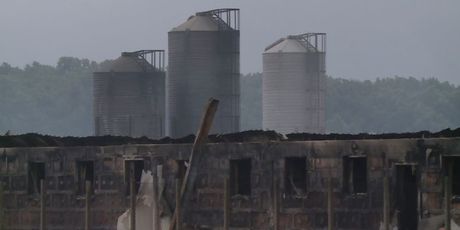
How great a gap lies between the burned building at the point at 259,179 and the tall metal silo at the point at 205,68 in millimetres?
38928

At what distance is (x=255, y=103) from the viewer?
17212cm

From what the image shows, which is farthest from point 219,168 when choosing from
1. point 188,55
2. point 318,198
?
point 188,55

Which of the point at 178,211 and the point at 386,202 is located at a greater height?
the point at 386,202

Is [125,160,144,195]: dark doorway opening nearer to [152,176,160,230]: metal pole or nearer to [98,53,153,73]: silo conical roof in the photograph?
[152,176,160,230]: metal pole

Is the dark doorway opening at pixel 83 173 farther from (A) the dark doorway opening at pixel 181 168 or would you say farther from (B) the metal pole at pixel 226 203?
(B) the metal pole at pixel 226 203

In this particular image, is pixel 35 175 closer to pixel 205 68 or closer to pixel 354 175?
pixel 354 175

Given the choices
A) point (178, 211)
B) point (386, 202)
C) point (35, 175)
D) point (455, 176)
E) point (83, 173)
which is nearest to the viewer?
point (386, 202)

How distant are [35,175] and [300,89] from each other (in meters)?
48.1

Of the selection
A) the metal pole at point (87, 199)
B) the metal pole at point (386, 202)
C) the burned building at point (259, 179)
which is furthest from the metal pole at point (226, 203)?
the metal pole at point (87, 199)

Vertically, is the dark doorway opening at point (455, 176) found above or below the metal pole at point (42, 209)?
above

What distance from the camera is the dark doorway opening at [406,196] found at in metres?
31.7

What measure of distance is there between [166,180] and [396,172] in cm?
622

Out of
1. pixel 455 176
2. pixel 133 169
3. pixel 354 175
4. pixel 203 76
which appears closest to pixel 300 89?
pixel 203 76

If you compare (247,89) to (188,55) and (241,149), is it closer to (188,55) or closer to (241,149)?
(188,55)
